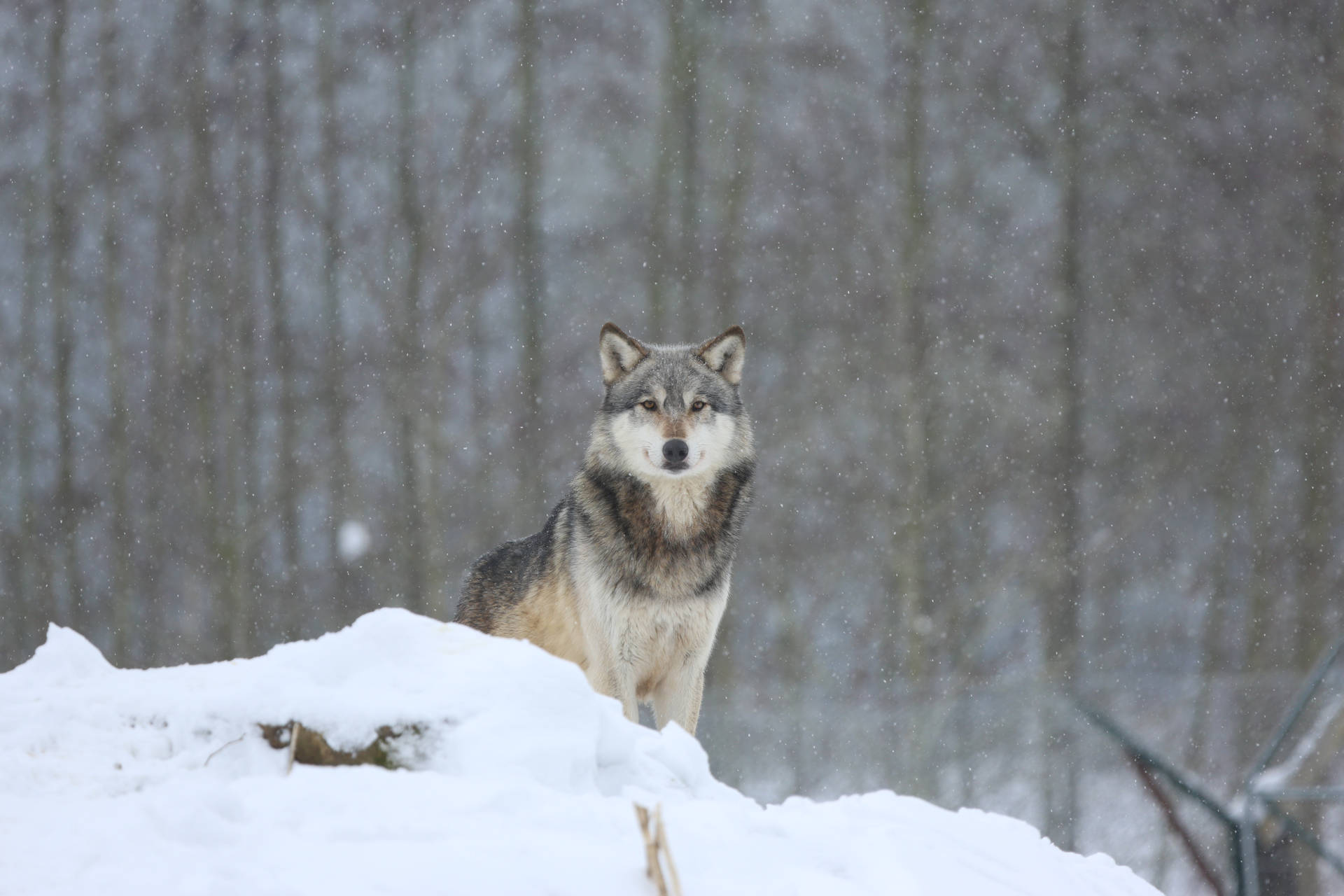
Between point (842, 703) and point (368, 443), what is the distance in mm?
5334

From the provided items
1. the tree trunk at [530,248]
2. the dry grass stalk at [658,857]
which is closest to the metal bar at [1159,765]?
the tree trunk at [530,248]

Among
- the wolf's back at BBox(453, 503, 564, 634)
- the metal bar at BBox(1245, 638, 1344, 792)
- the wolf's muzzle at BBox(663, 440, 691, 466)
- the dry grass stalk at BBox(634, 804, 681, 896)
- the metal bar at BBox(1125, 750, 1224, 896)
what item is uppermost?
the wolf's muzzle at BBox(663, 440, 691, 466)

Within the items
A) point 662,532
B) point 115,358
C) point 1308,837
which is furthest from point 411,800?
point 115,358

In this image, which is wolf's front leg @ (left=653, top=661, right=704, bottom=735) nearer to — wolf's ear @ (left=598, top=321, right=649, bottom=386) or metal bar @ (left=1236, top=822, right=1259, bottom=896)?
wolf's ear @ (left=598, top=321, right=649, bottom=386)

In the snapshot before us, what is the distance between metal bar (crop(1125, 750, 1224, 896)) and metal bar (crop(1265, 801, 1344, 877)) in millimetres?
676

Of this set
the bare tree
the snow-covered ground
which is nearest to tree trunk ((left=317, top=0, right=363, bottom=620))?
the bare tree

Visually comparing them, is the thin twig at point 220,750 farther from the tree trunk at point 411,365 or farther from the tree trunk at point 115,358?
the tree trunk at point 115,358

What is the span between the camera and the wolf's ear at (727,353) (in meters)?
4.93

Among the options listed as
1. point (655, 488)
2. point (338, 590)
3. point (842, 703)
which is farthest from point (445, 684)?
point (338, 590)

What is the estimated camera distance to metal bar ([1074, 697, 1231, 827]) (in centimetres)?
669

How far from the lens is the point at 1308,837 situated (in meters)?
6.29

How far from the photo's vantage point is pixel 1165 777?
→ 24.7 feet

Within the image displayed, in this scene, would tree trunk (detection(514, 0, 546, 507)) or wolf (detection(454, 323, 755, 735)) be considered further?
tree trunk (detection(514, 0, 546, 507))

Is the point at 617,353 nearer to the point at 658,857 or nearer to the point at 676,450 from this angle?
the point at 676,450
